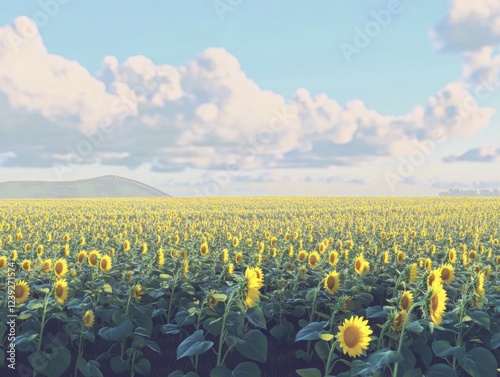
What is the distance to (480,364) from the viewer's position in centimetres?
406

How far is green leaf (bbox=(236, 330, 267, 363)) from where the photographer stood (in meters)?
4.40

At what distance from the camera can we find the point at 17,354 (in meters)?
5.93

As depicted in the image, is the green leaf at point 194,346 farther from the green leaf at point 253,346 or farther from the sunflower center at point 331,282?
the sunflower center at point 331,282

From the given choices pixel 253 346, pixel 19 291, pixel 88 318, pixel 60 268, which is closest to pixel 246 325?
pixel 253 346

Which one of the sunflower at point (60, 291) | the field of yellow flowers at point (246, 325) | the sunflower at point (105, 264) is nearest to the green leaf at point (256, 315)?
the field of yellow flowers at point (246, 325)

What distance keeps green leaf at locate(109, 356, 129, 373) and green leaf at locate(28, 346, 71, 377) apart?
1.85 feet

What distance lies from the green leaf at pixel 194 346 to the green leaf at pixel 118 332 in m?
1.12

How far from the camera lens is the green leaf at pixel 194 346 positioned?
4066 mm

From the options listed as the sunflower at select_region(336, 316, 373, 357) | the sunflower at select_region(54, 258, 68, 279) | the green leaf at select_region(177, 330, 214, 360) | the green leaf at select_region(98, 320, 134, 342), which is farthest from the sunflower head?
the sunflower at select_region(54, 258, 68, 279)

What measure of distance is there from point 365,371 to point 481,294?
114 inches

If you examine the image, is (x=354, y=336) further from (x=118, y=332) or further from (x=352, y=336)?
(x=118, y=332)

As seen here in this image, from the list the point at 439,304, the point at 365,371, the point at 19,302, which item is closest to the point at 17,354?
the point at 19,302

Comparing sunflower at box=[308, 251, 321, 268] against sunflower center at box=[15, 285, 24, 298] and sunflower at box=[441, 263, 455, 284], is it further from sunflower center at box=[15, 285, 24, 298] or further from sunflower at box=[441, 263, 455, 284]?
sunflower center at box=[15, 285, 24, 298]

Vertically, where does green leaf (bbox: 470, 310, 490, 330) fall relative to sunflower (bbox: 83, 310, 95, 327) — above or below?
above
